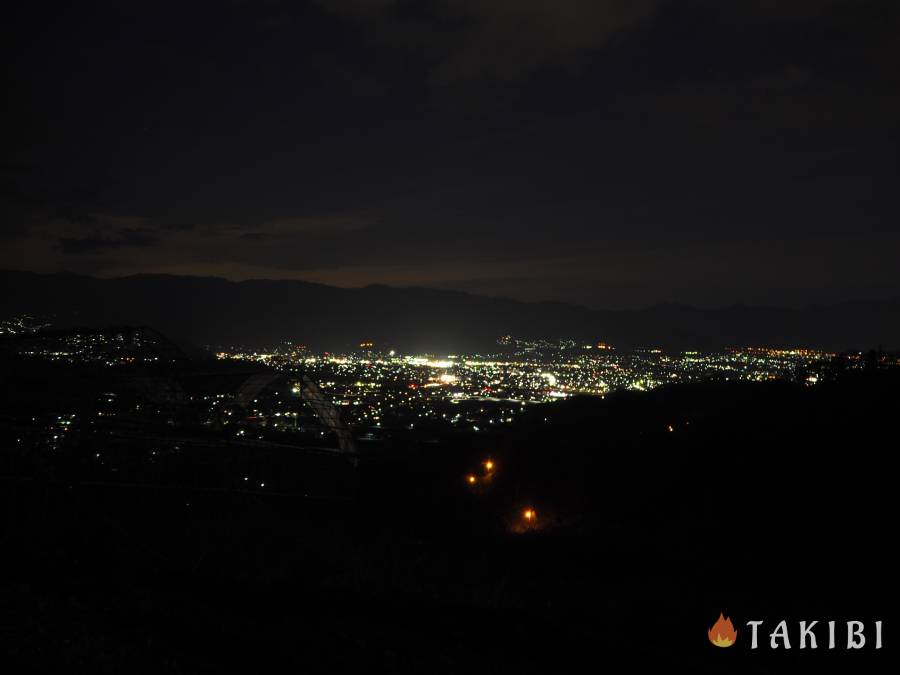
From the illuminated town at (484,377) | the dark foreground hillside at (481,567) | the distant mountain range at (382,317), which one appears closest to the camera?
the dark foreground hillside at (481,567)

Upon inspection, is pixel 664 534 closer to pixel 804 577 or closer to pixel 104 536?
pixel 804 577

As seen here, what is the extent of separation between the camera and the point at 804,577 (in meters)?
8.84

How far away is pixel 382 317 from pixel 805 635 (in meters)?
143

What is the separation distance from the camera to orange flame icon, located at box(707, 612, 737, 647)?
684cm

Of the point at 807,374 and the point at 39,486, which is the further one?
the point at 807,374

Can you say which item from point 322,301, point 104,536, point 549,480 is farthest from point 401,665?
point 322,301

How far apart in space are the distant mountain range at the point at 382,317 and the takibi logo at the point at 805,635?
243 ft

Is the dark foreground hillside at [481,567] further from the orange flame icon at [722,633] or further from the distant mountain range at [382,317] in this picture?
the distant mountain range at [382,317]

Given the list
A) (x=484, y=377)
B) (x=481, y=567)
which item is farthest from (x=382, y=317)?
(x=481, y=567)

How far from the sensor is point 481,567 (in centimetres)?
852

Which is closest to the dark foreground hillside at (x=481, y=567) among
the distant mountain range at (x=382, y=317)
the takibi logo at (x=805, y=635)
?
the takibi logo at (x=805, y=635)

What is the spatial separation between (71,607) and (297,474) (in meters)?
5.64

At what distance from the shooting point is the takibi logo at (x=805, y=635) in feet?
22.6

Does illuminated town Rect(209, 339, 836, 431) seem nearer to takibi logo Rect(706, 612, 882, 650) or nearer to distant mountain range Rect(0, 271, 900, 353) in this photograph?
takibi logo Rect(706, 612, 882, 650)
